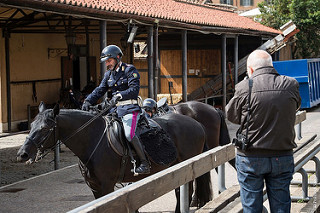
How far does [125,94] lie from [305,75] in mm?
18544

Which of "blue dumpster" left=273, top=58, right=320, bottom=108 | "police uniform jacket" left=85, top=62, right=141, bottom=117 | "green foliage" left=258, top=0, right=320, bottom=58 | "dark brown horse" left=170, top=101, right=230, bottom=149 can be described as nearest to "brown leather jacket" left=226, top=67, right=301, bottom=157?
"police uniform jacket" left=85, top=62, right=141, bottom=117

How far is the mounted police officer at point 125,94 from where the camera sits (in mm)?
7727

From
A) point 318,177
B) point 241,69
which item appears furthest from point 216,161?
point 241,69

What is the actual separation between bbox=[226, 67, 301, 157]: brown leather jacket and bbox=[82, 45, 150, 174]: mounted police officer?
276cm

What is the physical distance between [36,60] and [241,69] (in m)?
10.9

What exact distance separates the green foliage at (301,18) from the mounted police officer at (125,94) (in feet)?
97.6

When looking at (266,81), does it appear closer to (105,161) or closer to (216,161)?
(216,161)

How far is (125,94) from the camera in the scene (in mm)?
7715

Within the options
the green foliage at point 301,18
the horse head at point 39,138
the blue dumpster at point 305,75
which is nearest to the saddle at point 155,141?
the horse head at point 39,138

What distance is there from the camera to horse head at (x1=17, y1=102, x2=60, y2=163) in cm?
698

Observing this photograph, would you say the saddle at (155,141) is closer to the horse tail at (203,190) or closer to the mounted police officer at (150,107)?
the horse tail at (203,190)

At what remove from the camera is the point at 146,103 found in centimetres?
1017

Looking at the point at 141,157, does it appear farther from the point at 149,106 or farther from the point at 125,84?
the point at 149,106

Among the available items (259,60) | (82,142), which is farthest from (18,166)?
(259,60)
